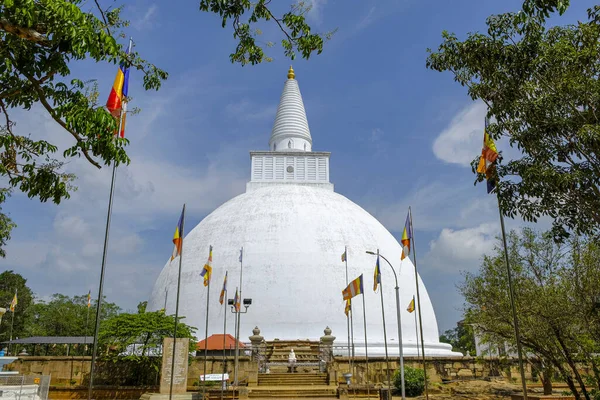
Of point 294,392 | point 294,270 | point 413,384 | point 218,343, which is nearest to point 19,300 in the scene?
point 218,343

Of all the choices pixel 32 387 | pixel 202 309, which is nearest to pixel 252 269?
pixel 202 309

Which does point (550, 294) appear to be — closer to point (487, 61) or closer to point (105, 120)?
point (487, 61)

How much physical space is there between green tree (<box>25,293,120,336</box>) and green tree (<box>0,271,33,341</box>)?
0.74m

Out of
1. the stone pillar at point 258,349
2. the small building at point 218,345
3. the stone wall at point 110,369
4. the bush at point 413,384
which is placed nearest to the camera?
the bush at point 413,384

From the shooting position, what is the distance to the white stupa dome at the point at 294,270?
26.2 metres

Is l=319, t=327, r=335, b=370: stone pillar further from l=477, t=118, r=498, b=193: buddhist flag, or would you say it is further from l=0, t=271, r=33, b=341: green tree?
l=0, t=271, r=33, b=341: green tree

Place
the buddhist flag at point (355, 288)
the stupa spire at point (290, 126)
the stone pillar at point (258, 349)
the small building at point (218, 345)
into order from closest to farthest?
the buddhist flag at point (355, 288), the stone pillar at point (258, 349), the small building at point (218, 345), the stupa spire at point (290, 126)

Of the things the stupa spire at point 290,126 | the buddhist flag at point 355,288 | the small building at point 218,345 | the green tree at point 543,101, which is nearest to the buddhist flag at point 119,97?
the green tree at point 543,101

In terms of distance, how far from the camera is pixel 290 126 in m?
38.1

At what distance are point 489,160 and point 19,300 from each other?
51.9 metres

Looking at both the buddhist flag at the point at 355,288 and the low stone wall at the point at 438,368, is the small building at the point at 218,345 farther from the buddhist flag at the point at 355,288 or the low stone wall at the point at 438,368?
the buddhist flag at the point at 355,288

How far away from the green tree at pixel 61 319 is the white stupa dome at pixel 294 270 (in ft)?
76.1

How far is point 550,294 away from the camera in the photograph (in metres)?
14.9

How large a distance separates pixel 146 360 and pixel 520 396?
15145 millimetres
